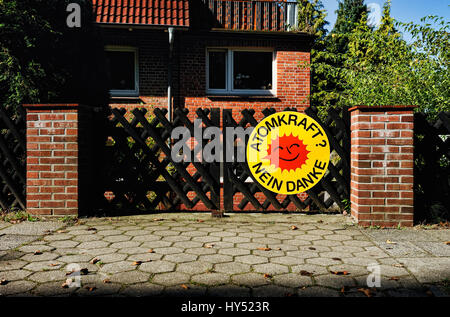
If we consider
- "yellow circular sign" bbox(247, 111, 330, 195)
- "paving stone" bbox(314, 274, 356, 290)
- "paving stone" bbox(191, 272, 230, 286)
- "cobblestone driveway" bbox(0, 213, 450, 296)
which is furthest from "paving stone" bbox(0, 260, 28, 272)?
"yellow circular sign" bbox(247, 111, 330, 195)

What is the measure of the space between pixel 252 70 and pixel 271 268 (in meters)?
9.01

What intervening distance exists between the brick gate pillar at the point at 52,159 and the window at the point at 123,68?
6.24 meters

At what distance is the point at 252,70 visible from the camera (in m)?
11.2

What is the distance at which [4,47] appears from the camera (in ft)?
18.1

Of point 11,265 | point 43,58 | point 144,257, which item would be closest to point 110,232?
point 144,257

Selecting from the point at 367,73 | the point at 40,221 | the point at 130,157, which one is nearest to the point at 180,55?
the point at 367,73

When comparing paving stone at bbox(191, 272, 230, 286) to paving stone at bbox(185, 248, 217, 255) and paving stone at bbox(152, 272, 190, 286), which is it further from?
paving stone at bbox(185, 248, 217, 255)

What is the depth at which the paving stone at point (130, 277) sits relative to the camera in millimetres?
2529

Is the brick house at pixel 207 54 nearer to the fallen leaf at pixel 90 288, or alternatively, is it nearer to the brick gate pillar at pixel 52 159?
the brick gate pillar at pixel 52 159

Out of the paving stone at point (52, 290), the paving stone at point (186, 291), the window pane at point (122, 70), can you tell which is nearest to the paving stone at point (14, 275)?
the paving stone at point (52, 290)

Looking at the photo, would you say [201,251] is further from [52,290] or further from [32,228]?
[32,228]
